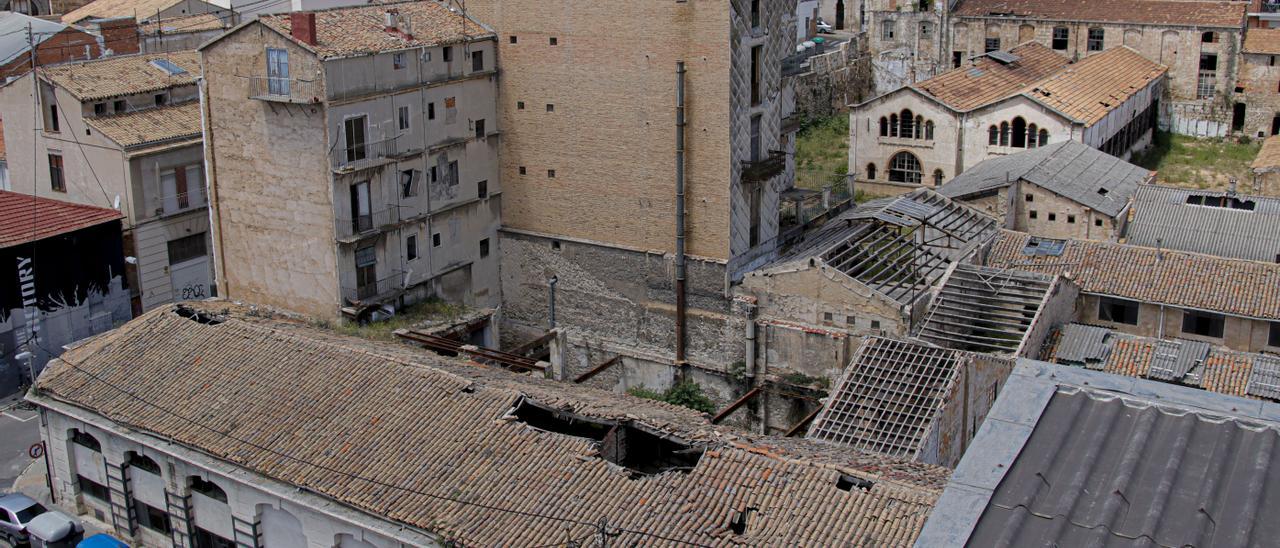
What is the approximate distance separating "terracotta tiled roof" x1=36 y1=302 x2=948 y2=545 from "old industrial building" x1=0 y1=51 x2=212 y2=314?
1164 centimetres

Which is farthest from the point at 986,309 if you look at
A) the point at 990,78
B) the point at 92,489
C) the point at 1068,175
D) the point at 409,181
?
the point at 990,78

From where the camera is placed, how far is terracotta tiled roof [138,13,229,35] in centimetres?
5962

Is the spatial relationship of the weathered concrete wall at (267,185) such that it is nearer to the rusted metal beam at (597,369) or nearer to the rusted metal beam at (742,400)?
the rusted metal beam at (597,369)

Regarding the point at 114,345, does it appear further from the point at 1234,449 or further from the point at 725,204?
the point at 1234,449

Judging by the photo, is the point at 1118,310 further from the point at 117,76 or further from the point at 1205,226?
the point at 117,76

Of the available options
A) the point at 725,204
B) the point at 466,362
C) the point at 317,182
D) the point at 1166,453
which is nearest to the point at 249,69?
the point at 317,182

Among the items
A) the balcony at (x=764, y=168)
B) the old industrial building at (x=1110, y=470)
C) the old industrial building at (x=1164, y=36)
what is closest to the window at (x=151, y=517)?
the balcony at (x=764, y=168)

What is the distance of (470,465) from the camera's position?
1136 inches

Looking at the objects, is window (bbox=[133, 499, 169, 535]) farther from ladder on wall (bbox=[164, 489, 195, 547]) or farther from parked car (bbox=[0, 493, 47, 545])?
parked car (bbox=[0, 493, 47, 545])

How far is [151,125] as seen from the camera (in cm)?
4944

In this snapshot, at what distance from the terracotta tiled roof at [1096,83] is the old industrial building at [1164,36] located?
1079 mm

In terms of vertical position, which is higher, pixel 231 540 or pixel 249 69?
pixel 249 69

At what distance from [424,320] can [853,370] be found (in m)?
15.6

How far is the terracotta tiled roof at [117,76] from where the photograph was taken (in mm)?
48281
